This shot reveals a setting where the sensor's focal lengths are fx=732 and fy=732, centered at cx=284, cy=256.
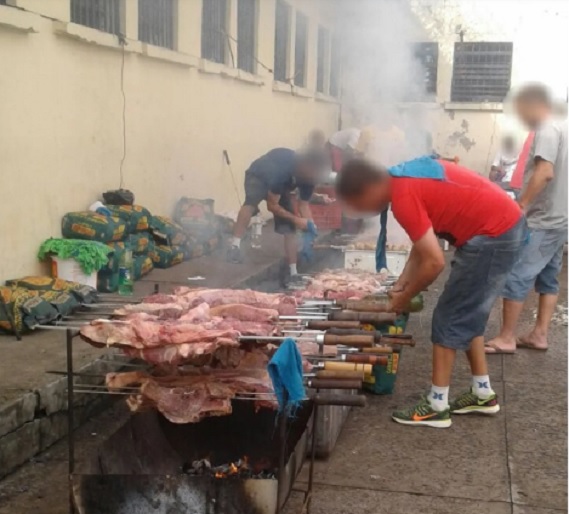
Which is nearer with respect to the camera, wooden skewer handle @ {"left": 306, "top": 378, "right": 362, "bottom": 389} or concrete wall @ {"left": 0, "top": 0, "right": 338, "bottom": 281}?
wooden skewer handle @ {"left": 306, "top": 378, "right": 362, "bottom": 389}

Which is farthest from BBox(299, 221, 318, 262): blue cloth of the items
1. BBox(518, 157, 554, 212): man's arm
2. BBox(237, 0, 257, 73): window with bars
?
BBox(237, 0, 257, 73): window with bars

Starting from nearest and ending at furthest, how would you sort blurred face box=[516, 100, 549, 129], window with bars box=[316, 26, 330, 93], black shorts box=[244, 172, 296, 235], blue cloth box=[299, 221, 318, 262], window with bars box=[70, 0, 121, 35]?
blurred face box=[516, 100, 549, 129] → window with bars box=[70, 0, 121, 35] → black shorts box=[244, 172, 296, 235] → blue cloth box=[299, 221, 318, 262] → window with bars box=[316, 26, 330, 93]

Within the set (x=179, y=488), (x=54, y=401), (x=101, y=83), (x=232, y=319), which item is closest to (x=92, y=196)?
(x=101, y=83)

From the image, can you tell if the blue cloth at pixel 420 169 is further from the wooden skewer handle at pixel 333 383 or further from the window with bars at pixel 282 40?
the window with bars at pixel 282 40

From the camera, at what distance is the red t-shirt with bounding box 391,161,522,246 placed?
374 centimetres

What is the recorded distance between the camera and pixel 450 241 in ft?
13.8

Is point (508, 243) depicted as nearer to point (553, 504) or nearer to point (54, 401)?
point (553, 504)

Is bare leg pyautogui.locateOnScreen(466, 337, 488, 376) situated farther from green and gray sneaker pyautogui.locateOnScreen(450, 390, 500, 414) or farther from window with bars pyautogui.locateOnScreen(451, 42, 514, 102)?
window with bars pyautogui.locateOnScreen(451, 42, 514, 102)

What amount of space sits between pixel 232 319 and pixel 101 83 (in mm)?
4551

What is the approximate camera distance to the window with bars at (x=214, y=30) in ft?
32.4

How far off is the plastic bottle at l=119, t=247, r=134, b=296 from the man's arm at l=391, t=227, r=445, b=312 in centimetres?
315

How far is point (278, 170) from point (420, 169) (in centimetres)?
415

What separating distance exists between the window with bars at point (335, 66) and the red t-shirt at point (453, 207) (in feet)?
44.7

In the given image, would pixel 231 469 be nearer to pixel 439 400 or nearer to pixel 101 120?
pixel 439 400
